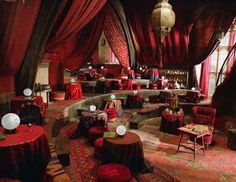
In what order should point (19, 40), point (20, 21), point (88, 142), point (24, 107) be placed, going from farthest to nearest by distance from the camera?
point (88, 142) → point (24, 107) → point (19, 40) → point (20, 21)

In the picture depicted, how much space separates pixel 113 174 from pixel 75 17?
3.33 metres

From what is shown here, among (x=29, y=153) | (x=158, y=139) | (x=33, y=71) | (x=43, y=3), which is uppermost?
(x=43, y=3)

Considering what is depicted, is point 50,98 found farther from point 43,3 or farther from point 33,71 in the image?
point 43,3

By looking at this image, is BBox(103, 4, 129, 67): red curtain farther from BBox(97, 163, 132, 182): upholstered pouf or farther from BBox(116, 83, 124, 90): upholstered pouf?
BBox(97, 163, 132, 182): upholstered pouf

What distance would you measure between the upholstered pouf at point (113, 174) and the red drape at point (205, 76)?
8421 mm

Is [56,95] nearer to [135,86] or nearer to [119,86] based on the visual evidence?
[119,86]

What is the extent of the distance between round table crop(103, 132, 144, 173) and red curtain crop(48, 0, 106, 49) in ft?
8.62

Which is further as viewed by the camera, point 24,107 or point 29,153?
point 24,107

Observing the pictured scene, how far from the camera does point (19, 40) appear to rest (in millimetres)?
4207

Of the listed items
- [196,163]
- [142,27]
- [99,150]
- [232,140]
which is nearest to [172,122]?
[232,140]

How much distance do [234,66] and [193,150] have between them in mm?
3545

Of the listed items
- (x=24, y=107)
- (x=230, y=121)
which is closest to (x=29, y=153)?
(x=24, y=107)

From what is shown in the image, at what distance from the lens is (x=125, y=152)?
12.8 feet

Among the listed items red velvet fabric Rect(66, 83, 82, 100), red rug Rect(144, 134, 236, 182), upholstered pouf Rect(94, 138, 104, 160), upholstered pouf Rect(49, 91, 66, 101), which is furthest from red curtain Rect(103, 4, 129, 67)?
upholstered pouf Rect(94, 138, 104, 160)
